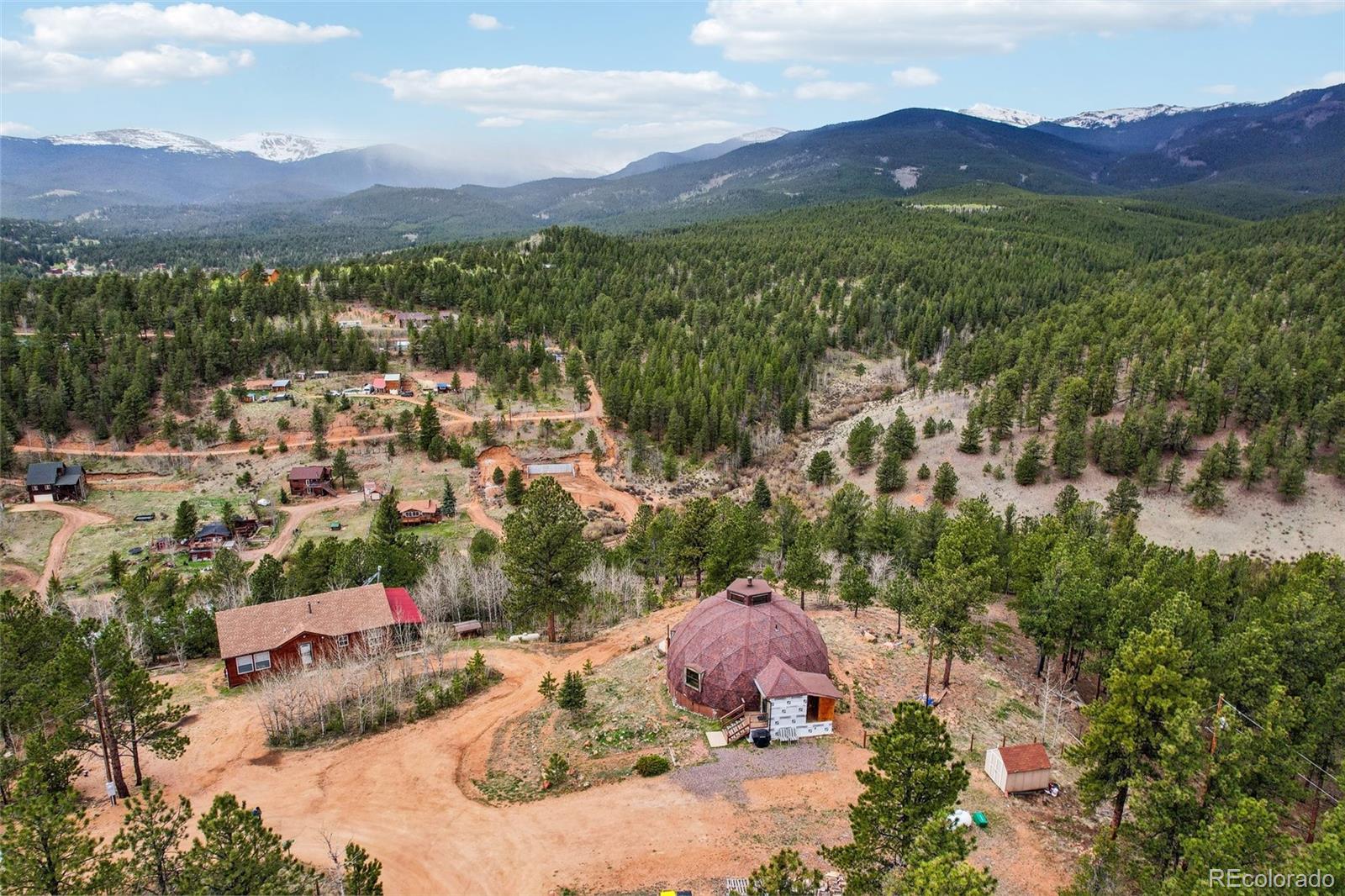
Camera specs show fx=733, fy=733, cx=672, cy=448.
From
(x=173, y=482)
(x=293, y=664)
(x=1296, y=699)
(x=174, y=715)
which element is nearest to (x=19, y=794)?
(x=174, y=715)

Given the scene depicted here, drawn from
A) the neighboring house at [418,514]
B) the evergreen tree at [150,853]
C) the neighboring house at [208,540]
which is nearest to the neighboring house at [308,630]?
the evergreen tree at [150,853]

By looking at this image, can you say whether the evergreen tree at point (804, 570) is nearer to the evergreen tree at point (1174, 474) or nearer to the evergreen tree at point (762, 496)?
the evergreen tree at point (762, 496)

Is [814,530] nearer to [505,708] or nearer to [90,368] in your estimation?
[505,708]

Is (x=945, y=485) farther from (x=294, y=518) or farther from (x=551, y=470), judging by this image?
(x=294, y=518)

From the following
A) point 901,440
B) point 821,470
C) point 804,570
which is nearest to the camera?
point 804,570

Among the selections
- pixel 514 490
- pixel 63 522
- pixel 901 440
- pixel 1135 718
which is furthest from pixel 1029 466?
pixel 63 522

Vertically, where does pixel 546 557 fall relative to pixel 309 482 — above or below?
above
